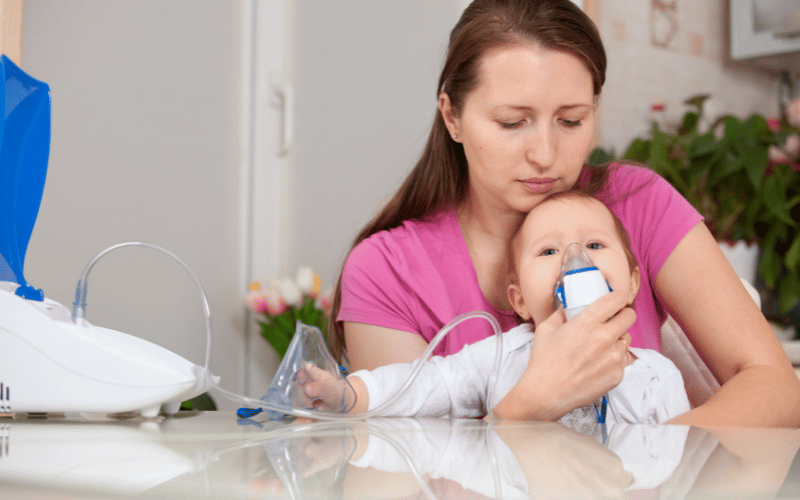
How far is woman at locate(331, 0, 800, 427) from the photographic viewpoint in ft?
2.98

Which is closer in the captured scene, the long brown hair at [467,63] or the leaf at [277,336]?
the long brown hair at [467,63]

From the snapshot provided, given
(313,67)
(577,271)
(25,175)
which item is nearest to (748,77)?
(313,67)

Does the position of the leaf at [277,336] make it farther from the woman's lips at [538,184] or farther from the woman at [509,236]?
the woman's lips at [538,184]

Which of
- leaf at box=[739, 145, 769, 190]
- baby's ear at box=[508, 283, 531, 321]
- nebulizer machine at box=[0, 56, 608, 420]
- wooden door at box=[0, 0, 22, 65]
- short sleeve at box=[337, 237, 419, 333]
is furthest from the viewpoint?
leaf at box=[739, 145, 769, 190]

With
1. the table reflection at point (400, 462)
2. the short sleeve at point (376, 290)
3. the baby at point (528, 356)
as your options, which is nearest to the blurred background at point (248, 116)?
the short sleeve at point (376, 290)

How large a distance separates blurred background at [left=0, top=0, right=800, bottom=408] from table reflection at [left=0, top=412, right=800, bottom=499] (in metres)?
1.70

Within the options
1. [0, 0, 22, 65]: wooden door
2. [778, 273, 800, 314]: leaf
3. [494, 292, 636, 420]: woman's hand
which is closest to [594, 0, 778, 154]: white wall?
[778, 273, 800, 314]: leaf

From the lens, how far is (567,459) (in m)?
0.44

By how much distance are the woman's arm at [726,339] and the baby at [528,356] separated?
8 cm

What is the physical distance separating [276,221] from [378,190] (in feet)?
1.98

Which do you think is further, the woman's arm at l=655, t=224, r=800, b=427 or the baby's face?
the baby's face

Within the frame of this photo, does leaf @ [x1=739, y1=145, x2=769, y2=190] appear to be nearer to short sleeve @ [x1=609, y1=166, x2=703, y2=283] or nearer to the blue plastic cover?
short sleeve @ [x1=609, y1=166, x2=703, y2=283]

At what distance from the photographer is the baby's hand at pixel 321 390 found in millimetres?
772

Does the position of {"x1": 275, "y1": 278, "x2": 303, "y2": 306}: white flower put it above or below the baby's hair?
below
